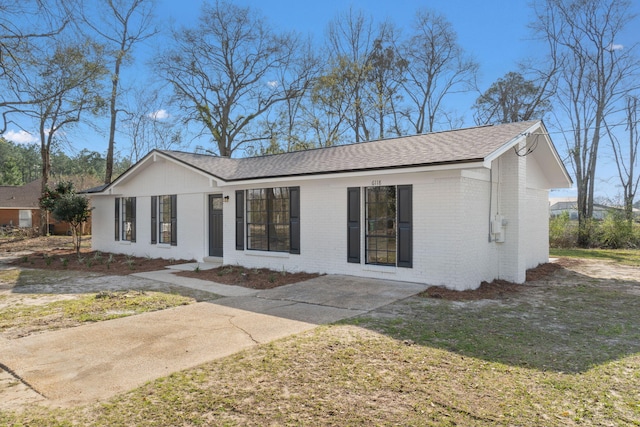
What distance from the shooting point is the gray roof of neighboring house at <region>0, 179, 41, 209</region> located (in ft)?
104

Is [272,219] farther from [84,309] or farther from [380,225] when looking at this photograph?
[84,309]

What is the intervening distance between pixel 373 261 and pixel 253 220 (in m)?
4.17

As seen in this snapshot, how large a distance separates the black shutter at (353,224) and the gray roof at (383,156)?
687mm

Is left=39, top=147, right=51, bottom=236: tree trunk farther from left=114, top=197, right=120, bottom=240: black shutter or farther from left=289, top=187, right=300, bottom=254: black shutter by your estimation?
left=289, top=187, right=300, bottom=254: black shutter

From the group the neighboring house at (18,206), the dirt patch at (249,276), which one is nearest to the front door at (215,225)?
the dirt patch at (249,276)

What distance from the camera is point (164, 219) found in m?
14.9

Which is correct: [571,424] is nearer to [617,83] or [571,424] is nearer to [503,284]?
[503,284]

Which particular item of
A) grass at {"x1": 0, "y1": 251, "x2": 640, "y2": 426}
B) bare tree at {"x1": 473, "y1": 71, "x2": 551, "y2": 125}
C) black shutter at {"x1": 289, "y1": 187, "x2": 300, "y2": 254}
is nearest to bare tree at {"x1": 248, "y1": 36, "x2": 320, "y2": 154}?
bare tree at {"x1": 473, "y1": 71, "x2": 551, "y2": 125}

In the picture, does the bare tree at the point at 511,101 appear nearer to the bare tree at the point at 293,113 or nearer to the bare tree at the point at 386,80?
the bare tree at the point at 386,80

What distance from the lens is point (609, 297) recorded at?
8.23 meters

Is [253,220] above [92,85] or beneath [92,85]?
beneath

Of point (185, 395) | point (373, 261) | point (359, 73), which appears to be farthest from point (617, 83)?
point (185, 395)

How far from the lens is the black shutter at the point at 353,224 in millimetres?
9695

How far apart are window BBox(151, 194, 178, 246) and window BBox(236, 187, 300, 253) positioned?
136 inches
